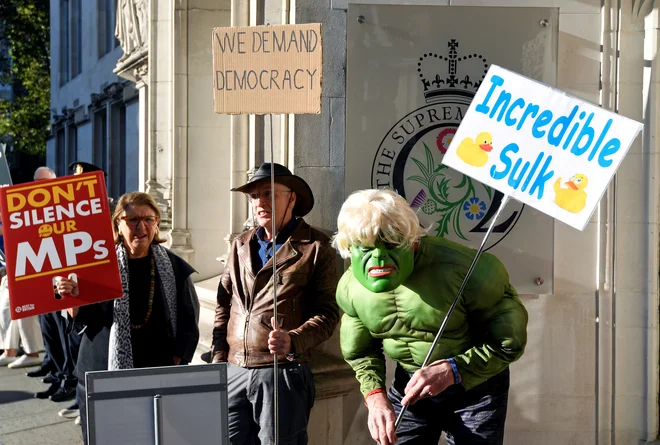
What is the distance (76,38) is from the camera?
22844mm

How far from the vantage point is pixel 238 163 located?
708 centimetres

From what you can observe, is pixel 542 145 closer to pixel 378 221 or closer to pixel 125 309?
pixel 378 221

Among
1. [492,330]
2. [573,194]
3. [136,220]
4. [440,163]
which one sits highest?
[440,163]

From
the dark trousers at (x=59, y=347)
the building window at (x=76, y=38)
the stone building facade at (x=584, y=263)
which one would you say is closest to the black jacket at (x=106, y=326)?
the stone building facade at (x=584, y=263)

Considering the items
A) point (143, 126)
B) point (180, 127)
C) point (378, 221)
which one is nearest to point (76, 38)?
point (143, 126)

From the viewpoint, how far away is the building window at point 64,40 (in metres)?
24.1

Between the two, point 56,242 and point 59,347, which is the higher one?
point 56,242

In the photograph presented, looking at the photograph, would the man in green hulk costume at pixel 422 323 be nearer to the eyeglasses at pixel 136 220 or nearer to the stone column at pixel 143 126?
the eyeglasses at pixel 136 220

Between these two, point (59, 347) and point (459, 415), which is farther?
point (59, 347)

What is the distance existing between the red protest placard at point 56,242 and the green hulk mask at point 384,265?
147 cm

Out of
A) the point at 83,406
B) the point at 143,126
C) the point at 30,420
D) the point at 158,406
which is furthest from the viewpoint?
the point at 143,126

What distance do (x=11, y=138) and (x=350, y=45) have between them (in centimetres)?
2379

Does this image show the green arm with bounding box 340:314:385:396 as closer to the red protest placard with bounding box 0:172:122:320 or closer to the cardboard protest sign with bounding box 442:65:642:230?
the cardboard protest sign with bounding box 442:65:642:230

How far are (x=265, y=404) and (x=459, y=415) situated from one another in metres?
1.04
